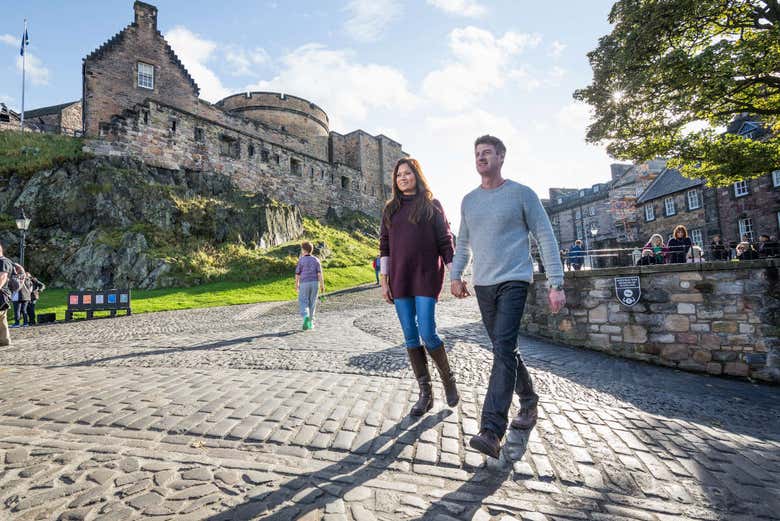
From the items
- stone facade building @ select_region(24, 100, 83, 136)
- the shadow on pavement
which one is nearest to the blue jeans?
the shadow on pavement

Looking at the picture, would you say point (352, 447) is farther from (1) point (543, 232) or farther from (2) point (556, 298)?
(1) point (543, 232)

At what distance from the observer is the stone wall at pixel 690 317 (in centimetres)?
611

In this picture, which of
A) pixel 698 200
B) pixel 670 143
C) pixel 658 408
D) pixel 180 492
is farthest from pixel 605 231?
pixel 180 492

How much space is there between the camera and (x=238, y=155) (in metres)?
27.7

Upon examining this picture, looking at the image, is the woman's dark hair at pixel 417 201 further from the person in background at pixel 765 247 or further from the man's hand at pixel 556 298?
the person in background at pixel 765 247

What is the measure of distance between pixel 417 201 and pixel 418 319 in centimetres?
97

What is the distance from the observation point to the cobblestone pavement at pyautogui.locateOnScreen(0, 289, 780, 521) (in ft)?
6.38

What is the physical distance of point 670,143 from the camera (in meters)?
9.63

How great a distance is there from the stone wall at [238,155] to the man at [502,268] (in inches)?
986

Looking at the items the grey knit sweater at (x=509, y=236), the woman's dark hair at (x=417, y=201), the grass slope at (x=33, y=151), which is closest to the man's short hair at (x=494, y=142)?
the grey knit sweater at (x=509, y=236)

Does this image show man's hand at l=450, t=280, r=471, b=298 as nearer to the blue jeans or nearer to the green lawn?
the blue jeans

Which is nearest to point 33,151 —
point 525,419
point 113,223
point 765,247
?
point 113,223

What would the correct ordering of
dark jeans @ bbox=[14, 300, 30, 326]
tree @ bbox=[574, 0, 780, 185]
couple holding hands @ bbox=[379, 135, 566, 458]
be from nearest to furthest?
couple holding hands @ bbox=[379, 135, 566, 458]
tree @ bbox=[574, 0, 780, 185]
dark jeans @ bbox=[14, 300, 30, 326]

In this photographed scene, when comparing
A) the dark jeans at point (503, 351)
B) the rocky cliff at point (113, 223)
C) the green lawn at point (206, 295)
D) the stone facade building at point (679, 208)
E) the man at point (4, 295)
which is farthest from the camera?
the stone facade building at point (679, 208)
